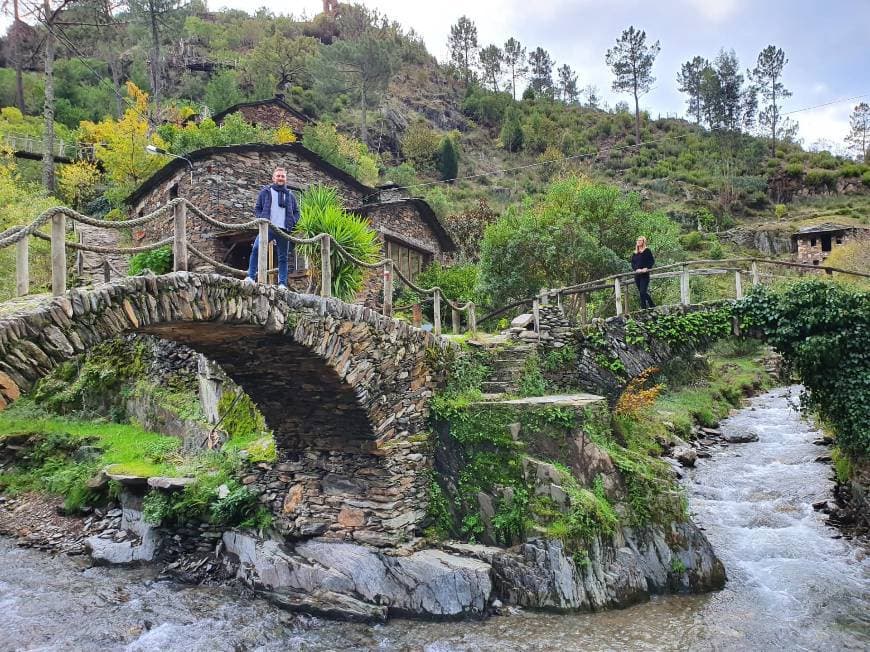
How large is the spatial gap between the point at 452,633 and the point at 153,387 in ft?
38.2

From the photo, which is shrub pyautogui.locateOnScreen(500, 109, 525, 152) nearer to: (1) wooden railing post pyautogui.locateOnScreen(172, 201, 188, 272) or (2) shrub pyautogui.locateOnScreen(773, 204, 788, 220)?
(2) shrub pyautogui.locateOnScreen(773, 204, 788, 220)

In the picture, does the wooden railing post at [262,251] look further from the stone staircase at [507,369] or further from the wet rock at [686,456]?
the wet rock at [686,456]

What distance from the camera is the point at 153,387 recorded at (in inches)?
652

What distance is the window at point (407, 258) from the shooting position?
21.1 metres

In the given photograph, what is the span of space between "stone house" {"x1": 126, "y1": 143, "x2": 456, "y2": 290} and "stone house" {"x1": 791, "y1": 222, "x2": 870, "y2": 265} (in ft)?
82.8

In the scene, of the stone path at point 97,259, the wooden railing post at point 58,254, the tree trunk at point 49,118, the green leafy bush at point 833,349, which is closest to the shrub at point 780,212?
the green leafy bush at point 833,349

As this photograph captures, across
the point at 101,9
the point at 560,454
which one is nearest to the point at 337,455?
the point at 560,454

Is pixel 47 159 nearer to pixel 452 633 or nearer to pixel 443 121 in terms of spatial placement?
pixel 452 633

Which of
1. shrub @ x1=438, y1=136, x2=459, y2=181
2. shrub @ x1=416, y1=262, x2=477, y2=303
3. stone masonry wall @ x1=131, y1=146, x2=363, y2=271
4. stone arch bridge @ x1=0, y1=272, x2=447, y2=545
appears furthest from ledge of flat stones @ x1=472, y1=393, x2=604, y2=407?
shrub @ x1=438, y1=136, x2=459, y2=181

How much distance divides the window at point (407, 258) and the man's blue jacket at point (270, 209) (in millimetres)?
11617

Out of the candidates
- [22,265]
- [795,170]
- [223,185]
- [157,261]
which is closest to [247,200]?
[223,185]

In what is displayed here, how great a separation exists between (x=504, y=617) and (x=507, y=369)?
192 inches

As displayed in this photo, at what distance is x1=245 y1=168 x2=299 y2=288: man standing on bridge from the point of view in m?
8.43

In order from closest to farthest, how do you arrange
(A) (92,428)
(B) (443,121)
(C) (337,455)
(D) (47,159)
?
1. (C) (337,455)
2. (A) (92,428)
3. (D) (47,159)
4. (B) (443,121)
